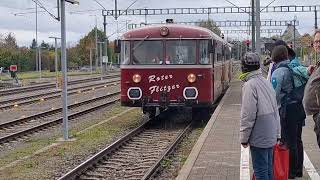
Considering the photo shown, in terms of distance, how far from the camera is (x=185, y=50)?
17188 mm

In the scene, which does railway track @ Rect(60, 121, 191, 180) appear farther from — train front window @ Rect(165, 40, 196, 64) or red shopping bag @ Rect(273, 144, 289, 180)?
red shopping bag @ Rect(273, 144, 289, 180)

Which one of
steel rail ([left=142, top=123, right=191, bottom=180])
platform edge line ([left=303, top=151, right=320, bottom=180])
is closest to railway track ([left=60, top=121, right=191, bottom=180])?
steel rail ([left=142, top=123, right=191, bottom=180])

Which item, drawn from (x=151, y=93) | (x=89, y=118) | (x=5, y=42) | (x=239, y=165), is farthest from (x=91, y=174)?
(x=5, y=42)

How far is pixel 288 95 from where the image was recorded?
8156 mm

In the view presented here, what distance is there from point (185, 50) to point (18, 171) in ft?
25.2

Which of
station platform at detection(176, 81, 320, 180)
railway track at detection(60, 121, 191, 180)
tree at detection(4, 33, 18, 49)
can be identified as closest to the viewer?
station platform at detection(176, 81, 320, 180)

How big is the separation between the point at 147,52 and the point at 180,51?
0.94 meters

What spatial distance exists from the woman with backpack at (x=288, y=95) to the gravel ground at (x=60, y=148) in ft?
13.1

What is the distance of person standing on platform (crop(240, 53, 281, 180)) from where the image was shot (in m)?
6.42

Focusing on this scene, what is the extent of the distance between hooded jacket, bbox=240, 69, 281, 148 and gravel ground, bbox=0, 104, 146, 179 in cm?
458

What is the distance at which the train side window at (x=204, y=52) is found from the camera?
1717 centimetres

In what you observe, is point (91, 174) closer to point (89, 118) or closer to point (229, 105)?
point (89, 118)

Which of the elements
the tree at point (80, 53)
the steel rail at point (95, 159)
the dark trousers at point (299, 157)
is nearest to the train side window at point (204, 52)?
the steel rail at point (95, 159)

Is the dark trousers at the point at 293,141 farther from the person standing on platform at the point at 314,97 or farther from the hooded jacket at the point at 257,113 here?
the person standing on platform at the point at 314,97
